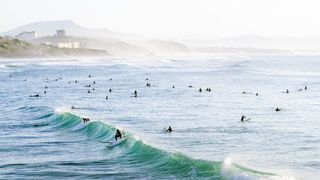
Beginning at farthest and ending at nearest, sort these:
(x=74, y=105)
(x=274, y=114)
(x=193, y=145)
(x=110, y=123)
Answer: (x=74, y=105), (x=274, y=114), (x=110, y=123), (x=193, y=145)

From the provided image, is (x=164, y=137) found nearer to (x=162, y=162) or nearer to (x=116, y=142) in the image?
(x=116, y=142)

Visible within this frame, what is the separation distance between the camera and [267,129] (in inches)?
1453

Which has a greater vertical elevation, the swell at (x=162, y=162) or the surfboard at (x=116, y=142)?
the surfboard at (x=116, y=142)

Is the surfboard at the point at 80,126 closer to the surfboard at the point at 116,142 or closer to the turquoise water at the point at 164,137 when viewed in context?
the turquoise water at the point at 164,137

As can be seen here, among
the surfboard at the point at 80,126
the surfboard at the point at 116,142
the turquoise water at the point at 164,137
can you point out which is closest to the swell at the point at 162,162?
the turquoise water at the point at 164,137

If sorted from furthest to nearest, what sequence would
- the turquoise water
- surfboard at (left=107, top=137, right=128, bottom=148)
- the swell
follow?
1. surfboard at (left=107, top=137, right=128, bottom=148)
2. the turquoise water
3. the swell

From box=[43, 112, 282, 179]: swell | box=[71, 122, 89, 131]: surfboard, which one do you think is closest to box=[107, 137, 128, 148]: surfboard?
box=[43, 112, 282, 179]: swell

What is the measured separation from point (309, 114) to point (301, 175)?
64.3 feet

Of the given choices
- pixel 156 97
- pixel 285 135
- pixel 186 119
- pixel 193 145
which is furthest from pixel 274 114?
pixel 156 97

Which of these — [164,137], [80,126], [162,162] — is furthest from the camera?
[80,126]

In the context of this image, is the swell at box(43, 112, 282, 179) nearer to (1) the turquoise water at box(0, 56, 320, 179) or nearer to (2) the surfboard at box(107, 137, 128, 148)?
(1) the turquoise water at box(0, 56, 320, 179)

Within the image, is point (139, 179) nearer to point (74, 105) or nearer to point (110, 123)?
point (110, 123)

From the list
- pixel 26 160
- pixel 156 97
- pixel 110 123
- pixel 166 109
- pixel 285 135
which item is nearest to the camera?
pixel 26 160

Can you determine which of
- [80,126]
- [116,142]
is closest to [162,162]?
[116,142]
